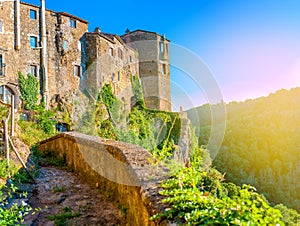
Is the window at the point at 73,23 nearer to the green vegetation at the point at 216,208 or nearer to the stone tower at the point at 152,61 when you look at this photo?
the stone tower at the point at 152,61

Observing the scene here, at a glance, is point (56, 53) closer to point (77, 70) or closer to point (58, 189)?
point (77, 70)

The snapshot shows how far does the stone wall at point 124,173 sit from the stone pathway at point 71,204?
0.62ft

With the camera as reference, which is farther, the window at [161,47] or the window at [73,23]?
the window at [161,47]

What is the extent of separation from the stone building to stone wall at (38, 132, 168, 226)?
54.8 feet

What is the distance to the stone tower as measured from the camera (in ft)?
117

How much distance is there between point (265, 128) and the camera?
8194 centimetres

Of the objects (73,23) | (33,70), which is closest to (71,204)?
(33,70)

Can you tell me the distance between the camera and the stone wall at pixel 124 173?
3.34m

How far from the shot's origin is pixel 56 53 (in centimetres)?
2491

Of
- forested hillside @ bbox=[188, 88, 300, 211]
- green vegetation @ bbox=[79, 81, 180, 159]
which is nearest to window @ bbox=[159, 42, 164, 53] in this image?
green vegetation @ bbox=[79, 81, 180, 159]

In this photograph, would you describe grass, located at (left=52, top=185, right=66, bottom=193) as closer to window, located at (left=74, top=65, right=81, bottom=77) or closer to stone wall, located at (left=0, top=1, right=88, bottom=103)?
stone wall, located at (left=0, top=1, right=88, bottom=103)

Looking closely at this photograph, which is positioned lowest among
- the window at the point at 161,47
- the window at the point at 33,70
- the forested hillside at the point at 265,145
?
the forested hillside at the point at 265,145

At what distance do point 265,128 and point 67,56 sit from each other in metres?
69.2

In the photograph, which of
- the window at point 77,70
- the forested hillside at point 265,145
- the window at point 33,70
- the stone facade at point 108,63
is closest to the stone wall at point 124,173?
the window at point 33,70
